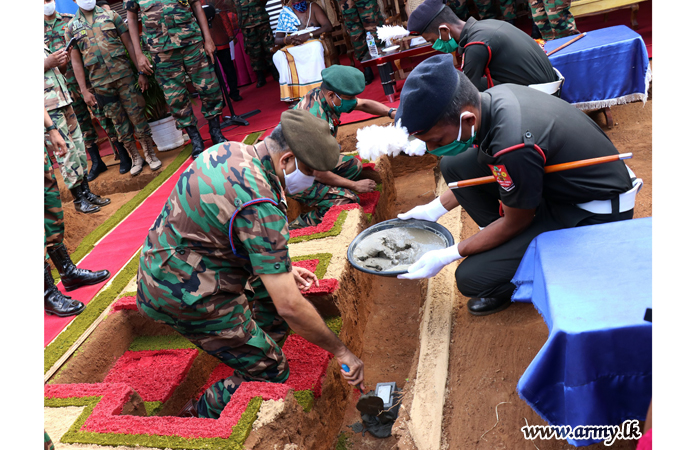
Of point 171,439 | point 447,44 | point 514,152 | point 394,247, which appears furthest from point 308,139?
point 447,44

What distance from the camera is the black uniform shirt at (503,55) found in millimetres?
3900

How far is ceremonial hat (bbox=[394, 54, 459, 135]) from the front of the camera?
7.11 ft

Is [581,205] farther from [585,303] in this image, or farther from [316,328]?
[316,328]

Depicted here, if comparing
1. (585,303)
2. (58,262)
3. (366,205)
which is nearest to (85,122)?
(58,262)

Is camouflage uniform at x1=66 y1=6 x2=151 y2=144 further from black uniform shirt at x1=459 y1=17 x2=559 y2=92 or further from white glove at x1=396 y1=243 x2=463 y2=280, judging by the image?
white glove at x1=396 y1=243 x2=463 y2=280

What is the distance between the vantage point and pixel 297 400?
245cm

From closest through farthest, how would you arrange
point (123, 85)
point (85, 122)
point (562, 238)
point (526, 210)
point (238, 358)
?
1. point (562, 238)
2. point (526, 210)
3. point (238, 358)
4. point (123, 85)
5. point (85, 122)

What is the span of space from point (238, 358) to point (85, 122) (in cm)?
569

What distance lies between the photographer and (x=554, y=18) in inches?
230

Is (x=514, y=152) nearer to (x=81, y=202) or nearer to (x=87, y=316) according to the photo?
(x=87, y=316)

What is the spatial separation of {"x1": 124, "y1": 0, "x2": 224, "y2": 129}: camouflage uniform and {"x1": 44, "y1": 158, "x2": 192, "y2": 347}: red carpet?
3.64ft

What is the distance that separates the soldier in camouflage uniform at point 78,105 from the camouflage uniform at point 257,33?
3.13m

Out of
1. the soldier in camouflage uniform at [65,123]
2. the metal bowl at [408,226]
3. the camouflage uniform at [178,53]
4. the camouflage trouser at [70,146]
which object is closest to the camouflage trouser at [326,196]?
the metal bowl at [408,226]

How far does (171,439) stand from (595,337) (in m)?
1.82
